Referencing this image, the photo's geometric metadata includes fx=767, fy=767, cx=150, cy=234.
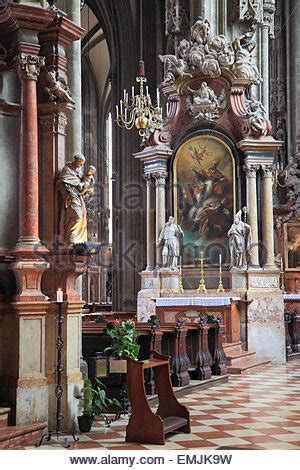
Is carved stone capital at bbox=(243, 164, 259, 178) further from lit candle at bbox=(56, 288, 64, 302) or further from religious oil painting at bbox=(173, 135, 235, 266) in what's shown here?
lit candle at bbox=(56, 288, 64, 302)

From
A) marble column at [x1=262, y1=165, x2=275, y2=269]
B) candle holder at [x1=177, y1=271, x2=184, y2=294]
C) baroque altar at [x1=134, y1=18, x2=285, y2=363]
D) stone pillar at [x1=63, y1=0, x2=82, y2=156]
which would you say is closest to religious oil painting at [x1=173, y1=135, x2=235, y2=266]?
baroque altar at [x1=134, y1=18, x2=285, y2=363]

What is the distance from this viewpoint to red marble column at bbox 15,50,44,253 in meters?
7.73

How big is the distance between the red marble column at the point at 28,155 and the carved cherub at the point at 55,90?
0.21m

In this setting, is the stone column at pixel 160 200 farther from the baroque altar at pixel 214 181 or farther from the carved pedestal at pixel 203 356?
the carved pedestal at pixel 203 356

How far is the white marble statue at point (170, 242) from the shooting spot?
635 inches

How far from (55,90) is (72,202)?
1210 mm

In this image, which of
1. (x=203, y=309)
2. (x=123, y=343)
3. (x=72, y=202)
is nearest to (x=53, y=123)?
(x=72, y=202)

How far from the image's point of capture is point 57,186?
26.7ft

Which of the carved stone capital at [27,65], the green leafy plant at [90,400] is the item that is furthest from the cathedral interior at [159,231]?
the green leafy plant at [90,400]

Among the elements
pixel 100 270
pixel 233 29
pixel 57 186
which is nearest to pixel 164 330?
pixel 57 186

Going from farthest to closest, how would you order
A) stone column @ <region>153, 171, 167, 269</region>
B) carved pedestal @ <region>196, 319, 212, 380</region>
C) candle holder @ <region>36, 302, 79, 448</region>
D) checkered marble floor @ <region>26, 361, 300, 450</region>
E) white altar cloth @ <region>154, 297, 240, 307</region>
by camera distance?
1. stone column @ <region>153, 171, 167, 269</region>
2. white altar cloth @ <region>154, 297, 240, 307</region>
3. carved pedestal @ <region>196, 319, 212, 380</region>
4. candle holder @ <region>36, 302, 79, 448</region>
5. checkered marble floor @ <region>26, 361, 300, 450</region>

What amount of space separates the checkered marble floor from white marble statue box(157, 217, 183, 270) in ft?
14.8
